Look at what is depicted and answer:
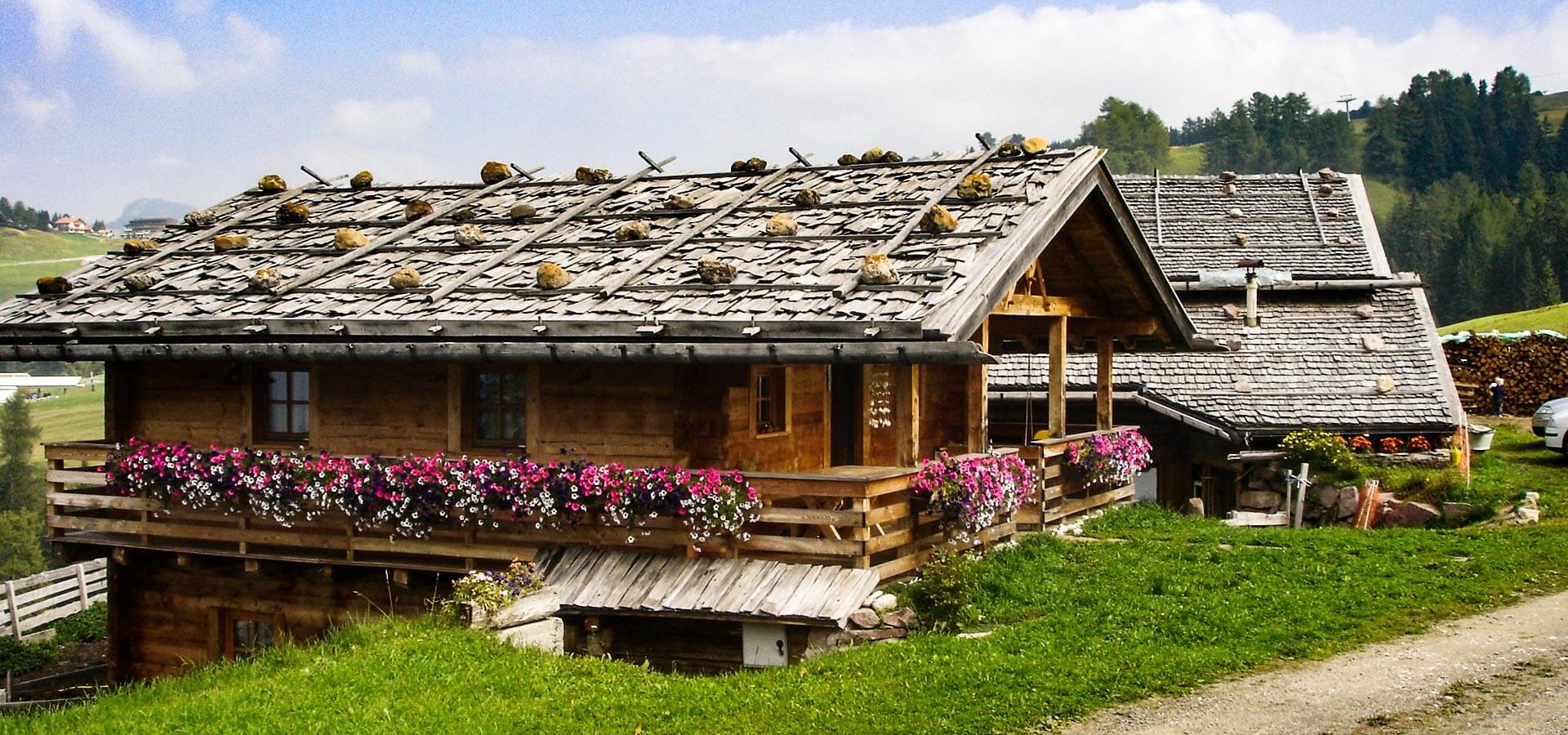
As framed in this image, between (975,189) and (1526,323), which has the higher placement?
(975,189)

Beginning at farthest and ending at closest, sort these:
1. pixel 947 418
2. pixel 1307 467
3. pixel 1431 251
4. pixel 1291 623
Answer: pixel 1431 251
pixel 1307 467
pixel 947 418
pixel 1291 623

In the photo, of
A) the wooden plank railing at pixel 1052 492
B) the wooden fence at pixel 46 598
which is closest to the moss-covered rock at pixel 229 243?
the wooden plank railing at pixel 1052 492

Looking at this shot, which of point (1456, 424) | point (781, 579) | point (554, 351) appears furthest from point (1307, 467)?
point (554, 351)

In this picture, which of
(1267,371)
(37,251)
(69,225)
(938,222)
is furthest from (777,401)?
(69,225)

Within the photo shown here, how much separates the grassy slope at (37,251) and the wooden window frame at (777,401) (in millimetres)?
152357

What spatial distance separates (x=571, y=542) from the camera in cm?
1405

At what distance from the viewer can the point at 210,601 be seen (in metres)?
16.4

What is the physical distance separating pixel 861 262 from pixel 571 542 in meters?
3.91

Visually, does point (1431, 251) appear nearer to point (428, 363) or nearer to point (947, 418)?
point (947, 418)

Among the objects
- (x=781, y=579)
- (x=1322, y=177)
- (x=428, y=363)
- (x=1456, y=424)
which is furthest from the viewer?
(x=1322, y=177)

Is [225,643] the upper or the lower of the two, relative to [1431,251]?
lower

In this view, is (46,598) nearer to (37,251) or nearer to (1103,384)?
(1103,384)

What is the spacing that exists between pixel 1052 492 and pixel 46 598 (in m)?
22.9

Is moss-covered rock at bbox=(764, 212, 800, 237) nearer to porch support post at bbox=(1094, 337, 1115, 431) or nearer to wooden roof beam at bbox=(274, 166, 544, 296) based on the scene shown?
wooden roof beam at bbox=(274, 166, 544, 296)
